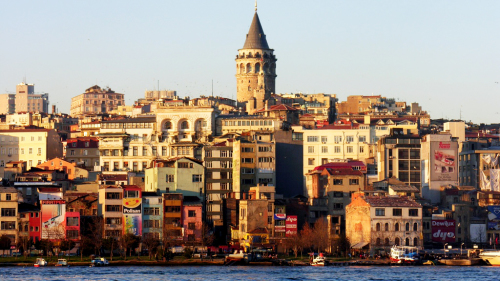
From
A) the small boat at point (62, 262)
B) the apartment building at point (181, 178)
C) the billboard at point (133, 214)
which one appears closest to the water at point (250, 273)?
the small boat at point (62, 262)

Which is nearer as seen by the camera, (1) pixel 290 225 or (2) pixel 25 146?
(1) pixel 290 225

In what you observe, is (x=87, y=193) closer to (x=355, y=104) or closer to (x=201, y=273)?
(x=201, y=273)

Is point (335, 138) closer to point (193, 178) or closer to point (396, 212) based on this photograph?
point (193, 178)

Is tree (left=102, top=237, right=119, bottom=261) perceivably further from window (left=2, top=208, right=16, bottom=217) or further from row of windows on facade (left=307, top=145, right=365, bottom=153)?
row of windows on facade (left=307, top=145, right=365, bottom=153)

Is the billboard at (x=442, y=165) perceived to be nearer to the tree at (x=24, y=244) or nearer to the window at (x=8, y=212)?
the tree at (x=24, y=244)

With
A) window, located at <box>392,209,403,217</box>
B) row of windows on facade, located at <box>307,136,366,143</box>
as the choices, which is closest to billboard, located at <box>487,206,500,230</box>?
window, located at <box>392,209,403,217</box>

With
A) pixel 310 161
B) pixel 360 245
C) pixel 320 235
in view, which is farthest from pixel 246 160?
pixel 360 245
